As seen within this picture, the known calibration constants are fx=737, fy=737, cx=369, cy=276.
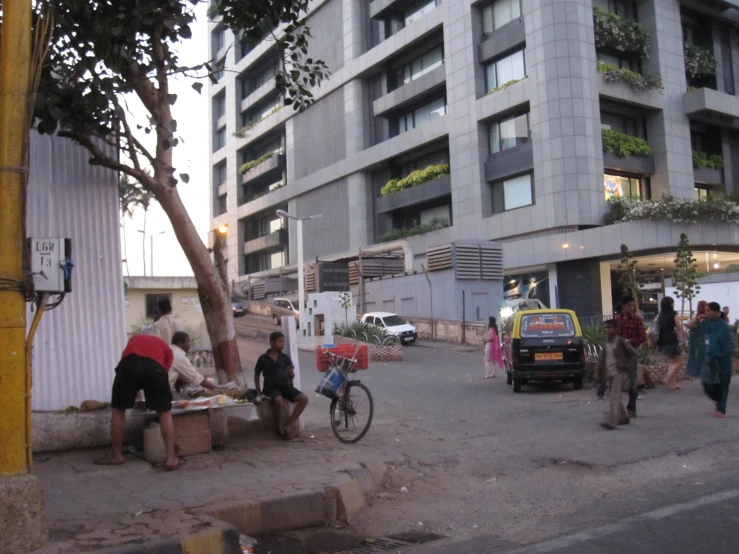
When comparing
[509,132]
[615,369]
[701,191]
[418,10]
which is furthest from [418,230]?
[615,369]

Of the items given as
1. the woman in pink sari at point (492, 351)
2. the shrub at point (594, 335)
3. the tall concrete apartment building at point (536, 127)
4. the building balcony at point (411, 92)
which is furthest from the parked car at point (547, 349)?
the building balcony at point (411, 92)

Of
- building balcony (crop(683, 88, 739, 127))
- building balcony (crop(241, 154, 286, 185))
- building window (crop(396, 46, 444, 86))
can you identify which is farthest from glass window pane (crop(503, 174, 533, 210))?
building balcony (crop(241, 154, 286, 185))

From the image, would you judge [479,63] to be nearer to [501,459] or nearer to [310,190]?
[310,190]

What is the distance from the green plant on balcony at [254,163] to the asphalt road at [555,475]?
50.3 m

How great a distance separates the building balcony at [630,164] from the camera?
38.1 metres

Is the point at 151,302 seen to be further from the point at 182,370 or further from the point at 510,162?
the point at 510,162

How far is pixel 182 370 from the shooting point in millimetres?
9102

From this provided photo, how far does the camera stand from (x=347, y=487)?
6.96 metres

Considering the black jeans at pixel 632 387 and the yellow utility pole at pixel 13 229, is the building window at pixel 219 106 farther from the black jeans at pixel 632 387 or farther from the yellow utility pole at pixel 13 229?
the yellow utility pole at pixel 13 229

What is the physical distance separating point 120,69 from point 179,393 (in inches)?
162

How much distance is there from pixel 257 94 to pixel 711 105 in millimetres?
38838

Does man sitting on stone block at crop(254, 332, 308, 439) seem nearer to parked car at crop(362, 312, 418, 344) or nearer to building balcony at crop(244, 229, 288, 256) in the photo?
parked car at crop(362, 312, 418, 344)

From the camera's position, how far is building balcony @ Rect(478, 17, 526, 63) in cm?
3894

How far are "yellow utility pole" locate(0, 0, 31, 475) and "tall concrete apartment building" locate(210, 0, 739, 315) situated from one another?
30648 millimetres
